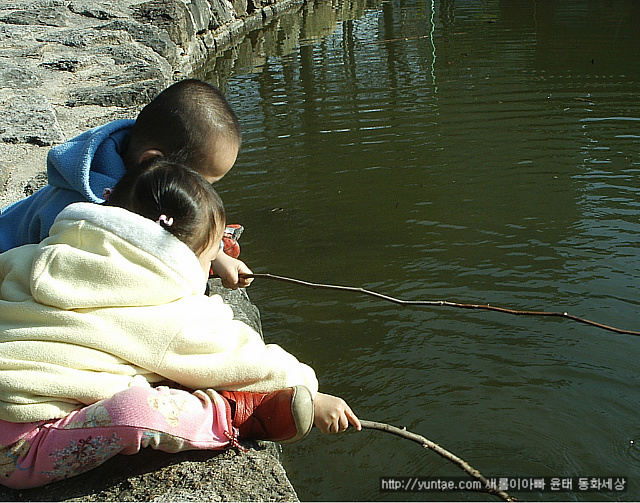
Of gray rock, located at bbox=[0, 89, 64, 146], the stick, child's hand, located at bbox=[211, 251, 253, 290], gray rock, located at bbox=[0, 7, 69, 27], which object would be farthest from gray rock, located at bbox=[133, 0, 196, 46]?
the stick

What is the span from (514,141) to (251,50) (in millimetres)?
5235

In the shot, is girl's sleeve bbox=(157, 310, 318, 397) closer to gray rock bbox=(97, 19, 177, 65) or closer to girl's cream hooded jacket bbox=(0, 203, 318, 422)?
girl's cream hooded jacket bbox=(0, 203, 318, 422)

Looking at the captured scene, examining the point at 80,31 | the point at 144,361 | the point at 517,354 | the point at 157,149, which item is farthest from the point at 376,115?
the point at 144,361

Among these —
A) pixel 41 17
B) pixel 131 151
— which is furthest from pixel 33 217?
pixel 41 17

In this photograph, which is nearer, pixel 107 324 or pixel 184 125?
pixel 107 324

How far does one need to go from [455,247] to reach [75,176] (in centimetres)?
210

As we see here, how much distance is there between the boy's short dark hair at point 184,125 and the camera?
6.93 ft

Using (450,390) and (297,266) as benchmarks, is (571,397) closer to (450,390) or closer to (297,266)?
(450,390)

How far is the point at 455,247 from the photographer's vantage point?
3582mm

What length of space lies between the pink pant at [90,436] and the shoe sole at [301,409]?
24cm

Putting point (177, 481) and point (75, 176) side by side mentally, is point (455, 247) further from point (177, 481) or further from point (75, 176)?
point (177, 481)

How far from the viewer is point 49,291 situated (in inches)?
58.4

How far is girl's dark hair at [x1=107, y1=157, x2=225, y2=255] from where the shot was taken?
160 cm

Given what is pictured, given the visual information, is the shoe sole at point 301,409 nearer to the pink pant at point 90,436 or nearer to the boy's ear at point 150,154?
the pink pant at point 90,436
